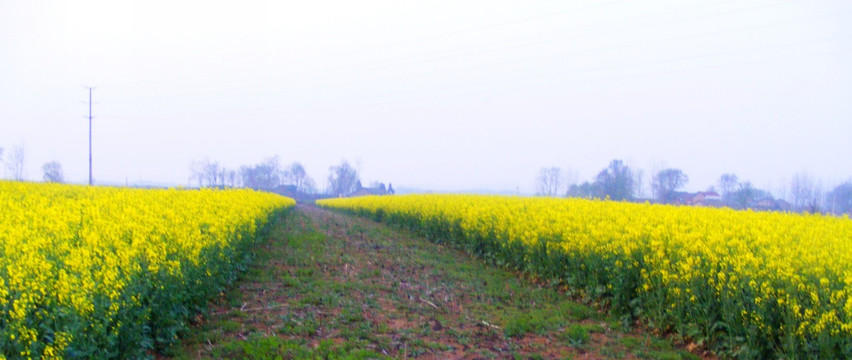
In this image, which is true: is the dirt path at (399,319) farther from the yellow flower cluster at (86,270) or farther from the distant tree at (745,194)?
the distant tree at (745,194)

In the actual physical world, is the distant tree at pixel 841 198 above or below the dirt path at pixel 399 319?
above

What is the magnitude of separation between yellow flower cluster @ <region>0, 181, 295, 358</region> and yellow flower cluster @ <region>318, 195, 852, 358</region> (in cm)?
499

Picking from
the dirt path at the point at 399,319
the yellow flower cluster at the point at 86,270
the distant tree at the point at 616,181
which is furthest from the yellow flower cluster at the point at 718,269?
the distant tree at the point at 616,181

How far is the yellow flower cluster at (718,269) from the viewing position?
4699mm

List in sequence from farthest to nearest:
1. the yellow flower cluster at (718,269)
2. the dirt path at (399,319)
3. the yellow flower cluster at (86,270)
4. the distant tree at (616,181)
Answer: the distant tree at (616,181), the dirt path at (399,319), the yellow flower cluster at (718,269), the yellow flower cluster at (86,270)

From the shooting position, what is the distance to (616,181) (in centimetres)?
2402

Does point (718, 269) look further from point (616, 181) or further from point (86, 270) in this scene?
point (616, 181)

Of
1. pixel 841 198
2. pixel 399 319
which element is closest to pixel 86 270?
pixel 399 319

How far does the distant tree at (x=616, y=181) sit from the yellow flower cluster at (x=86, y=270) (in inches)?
763

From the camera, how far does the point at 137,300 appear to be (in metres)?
4.57

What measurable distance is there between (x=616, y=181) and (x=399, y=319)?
18.8 meters

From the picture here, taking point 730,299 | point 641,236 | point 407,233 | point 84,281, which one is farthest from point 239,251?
point 407,233

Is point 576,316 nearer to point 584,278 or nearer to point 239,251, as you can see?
point 584,278

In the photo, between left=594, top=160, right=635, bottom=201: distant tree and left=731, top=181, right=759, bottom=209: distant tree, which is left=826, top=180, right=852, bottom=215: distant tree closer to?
left=731, top=181, right=759, bottom=209: distant tree
